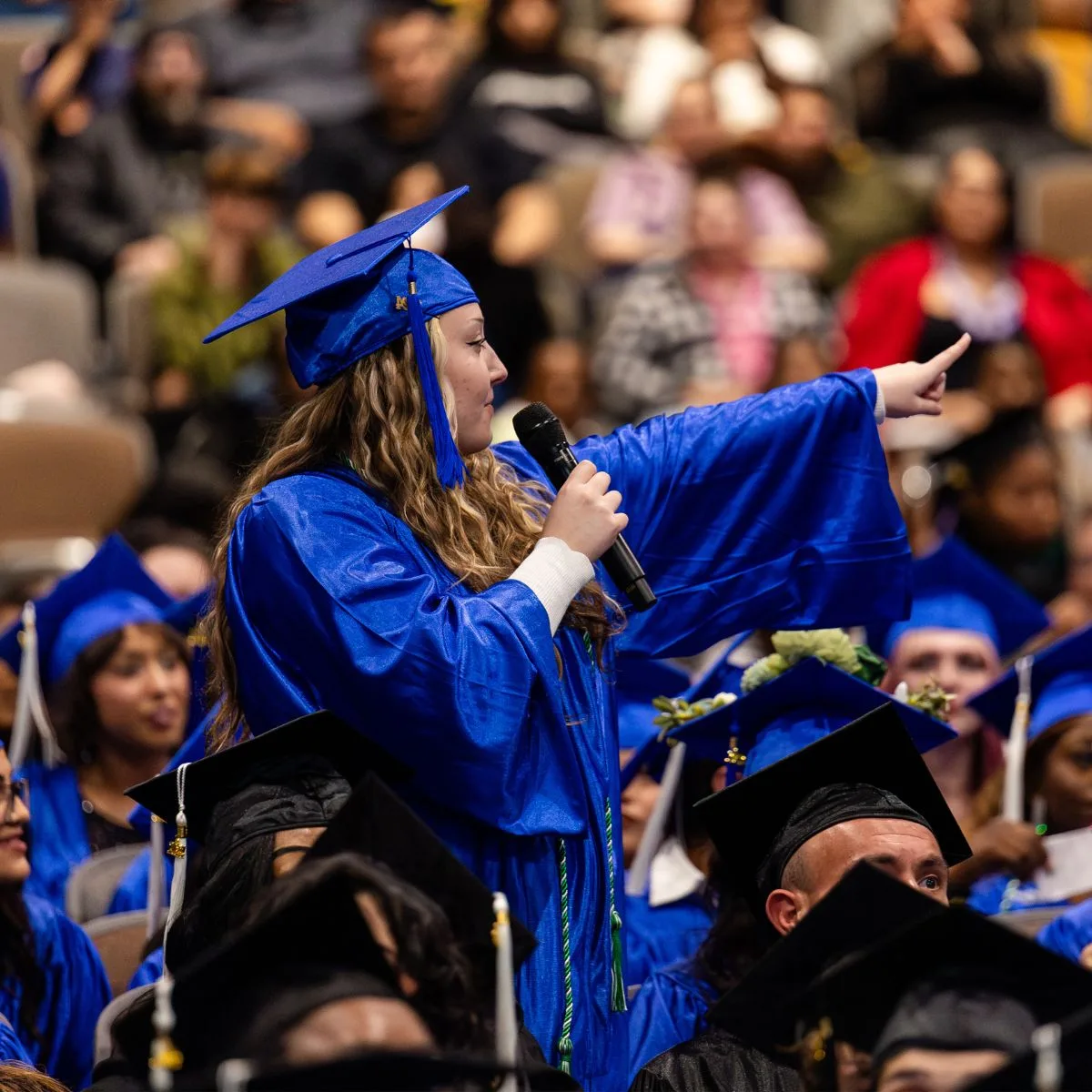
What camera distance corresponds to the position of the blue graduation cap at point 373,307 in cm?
303

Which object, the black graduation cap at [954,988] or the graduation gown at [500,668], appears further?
the graduation gown at [500,668]

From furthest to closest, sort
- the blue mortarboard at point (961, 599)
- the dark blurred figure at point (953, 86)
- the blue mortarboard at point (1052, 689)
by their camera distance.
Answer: the dark blurred figure at point (953, 86) → the blue mortarboard at point (961, 599) → the blue mortarboard at point (1052, 689)

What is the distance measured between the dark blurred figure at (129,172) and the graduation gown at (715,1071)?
17.7 ft

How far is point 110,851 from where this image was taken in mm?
4562

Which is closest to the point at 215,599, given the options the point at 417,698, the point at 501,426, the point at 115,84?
the point at 417,698

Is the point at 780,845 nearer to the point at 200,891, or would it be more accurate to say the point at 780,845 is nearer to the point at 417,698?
the point at 417,698

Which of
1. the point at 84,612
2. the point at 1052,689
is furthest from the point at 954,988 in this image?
the point at 84,612

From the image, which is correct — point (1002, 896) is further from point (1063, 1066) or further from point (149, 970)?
point (1063, 1066)

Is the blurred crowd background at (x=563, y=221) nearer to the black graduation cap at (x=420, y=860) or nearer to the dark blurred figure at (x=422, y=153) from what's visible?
the dark blurred figure at (x=422, y=153)

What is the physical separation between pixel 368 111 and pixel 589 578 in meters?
6.10

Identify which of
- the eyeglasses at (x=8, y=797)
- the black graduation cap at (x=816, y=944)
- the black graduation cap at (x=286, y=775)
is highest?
the black graduation cap at (x=816, y=944)

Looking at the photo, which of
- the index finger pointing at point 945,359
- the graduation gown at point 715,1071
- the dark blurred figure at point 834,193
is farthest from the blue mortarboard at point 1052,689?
the dark blurred figure at point 834,193

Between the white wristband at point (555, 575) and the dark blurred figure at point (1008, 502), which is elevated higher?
the white wristband at point (555, 575)

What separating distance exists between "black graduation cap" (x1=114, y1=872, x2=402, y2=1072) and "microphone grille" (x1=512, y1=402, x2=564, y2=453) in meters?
1.01
